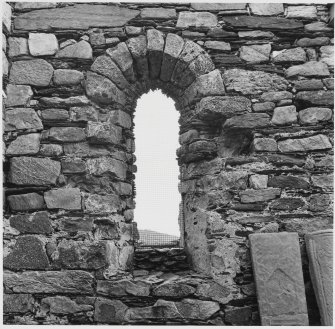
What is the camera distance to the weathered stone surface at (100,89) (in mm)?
3094

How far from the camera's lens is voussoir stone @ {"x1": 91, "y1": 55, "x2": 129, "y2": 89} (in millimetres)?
3133

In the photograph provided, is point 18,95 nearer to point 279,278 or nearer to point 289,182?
point 289,182

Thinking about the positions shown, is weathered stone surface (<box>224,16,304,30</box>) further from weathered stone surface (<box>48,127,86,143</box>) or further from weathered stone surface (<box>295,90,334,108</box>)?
weathered stone surface (<box>48,127,86,143</box>)

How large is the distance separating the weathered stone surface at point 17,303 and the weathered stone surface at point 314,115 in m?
2.68

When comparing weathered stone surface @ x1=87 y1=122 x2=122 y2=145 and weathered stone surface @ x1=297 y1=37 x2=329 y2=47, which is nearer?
weathered stone surface @ x1=87 y1=122 x2=122 y2=145

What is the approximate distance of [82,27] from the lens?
3.21 m

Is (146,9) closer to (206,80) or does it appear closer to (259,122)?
(206,80)

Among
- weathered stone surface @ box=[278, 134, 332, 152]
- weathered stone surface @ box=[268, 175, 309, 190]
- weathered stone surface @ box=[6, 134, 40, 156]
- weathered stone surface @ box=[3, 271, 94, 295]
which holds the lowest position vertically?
weathered stone surface @ box=[3, 271, 94, 295]

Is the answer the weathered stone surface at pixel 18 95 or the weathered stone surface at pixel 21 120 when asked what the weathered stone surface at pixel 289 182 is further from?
the weathered stone surface at pixel 18 95

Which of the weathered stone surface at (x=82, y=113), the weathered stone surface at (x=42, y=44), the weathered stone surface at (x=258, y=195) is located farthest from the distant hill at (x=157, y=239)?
the weathered stone surface at (x=42, y=44)

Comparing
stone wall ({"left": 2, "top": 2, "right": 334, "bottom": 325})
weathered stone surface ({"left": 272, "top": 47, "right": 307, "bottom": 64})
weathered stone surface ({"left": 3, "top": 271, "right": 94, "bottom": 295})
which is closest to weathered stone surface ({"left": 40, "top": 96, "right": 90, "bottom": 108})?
stone wall ({"left": 2, "top": 2, "right": 334, "bottom": 325})

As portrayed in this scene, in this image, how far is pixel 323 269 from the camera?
2.64m

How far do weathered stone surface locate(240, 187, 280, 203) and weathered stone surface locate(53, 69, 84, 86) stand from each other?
5.63 ft

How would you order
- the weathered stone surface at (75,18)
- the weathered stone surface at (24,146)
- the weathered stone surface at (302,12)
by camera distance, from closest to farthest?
the weathered stone surface at (24,146) < the weathered stone surface at (75,18) < the weathered stone surface at (302,12)
